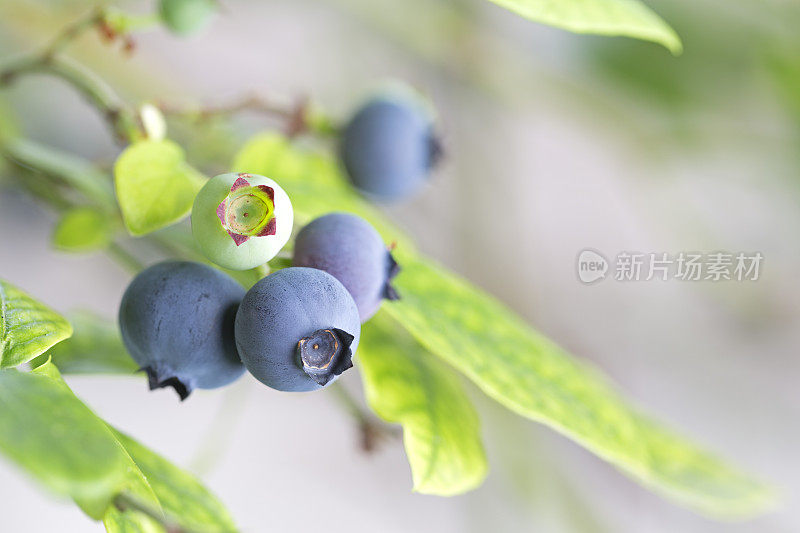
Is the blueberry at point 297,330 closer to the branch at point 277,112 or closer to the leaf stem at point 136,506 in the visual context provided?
the leaf stem at point 136,506

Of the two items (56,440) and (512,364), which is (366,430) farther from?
(56,440)

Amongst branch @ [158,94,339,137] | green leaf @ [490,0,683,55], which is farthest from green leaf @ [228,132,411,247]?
green leaf @ [490,0,683,55]

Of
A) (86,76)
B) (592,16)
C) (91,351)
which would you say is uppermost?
(592,16)

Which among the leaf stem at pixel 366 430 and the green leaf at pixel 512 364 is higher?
the green leaf at pixel 512 364

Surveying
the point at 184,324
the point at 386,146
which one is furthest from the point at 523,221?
the point at 184,324

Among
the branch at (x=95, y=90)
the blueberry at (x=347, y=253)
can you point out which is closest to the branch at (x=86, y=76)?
the branch at (x=95, y=90)

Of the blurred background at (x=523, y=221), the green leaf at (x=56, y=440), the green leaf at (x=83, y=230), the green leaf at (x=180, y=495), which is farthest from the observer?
the blurred background at (x=523, y=221)
